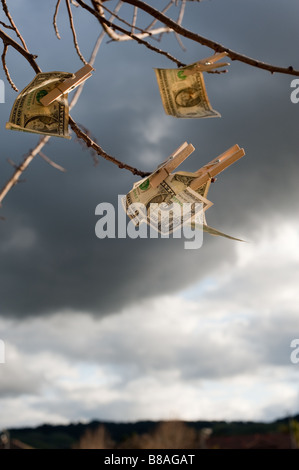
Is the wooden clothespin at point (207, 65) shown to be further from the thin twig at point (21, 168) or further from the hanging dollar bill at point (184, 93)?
the thin twig at point (21, 168)

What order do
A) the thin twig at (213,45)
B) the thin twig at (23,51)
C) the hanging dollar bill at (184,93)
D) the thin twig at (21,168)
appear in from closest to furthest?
1. the thin twig at (213,45)
2. the hanging dollar bill at (184,93)
3. the thin twig at (23,51)
4. the thin twig at (21,168)

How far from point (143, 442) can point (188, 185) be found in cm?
3267

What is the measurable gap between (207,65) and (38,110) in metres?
0.69

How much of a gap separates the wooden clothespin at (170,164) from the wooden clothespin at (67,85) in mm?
469

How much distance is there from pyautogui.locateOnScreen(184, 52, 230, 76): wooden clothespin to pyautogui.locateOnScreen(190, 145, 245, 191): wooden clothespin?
1.09ft

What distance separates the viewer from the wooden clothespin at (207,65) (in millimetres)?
2266

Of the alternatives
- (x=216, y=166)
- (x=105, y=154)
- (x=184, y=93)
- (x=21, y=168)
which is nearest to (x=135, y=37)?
(x=184, y=93)

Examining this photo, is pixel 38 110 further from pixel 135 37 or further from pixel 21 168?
pixel 21 168

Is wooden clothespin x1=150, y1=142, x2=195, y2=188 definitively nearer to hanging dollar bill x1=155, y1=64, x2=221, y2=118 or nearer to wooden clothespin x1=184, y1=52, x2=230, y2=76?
hanging dollar bill x1=155, y1=64, x2=221, y2=118

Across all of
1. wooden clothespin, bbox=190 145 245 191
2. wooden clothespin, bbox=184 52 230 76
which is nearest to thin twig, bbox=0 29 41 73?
wooden clothespin, bbox=184 52 230 76

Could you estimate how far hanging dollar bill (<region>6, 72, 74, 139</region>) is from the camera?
2330 mm

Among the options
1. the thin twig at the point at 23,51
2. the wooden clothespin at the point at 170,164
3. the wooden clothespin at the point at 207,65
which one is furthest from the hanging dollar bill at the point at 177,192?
the thin twig at the point at 23,51
